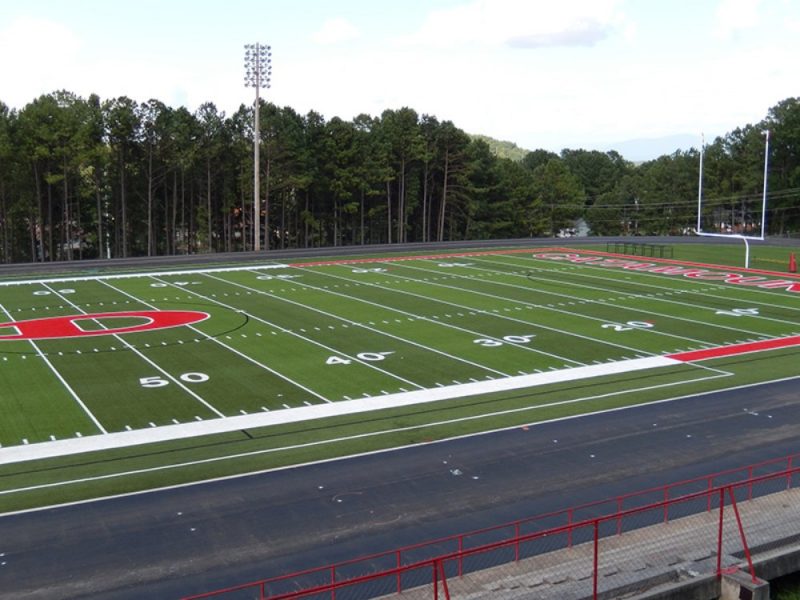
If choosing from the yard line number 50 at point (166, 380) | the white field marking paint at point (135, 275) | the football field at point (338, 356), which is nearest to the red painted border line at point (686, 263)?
the football field at point (338, 356)

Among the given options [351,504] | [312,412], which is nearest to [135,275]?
[312,412]

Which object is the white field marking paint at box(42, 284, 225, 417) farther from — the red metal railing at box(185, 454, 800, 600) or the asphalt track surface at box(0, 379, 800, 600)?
the red metal railing at box(185, 454, 800, 600)

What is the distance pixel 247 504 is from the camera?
1480 centimetres

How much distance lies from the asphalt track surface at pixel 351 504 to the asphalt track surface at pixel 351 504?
1.2 inches

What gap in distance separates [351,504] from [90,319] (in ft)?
70.2

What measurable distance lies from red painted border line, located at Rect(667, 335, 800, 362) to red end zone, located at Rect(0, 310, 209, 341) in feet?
57.8

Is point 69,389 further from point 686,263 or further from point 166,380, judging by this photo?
point 686,263

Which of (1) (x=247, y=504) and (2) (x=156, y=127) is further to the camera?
(2) (x=156, y=127)

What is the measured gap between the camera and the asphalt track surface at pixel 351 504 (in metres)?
12.4

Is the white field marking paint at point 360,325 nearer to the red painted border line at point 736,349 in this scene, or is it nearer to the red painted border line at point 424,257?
the red painted border line at point 736,349

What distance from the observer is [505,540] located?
43.4ft

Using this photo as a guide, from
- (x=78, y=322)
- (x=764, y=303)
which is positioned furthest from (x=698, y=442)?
(x=78, y=322)

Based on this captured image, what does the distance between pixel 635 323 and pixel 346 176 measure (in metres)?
50.2

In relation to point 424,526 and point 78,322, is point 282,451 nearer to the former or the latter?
point 424,526
